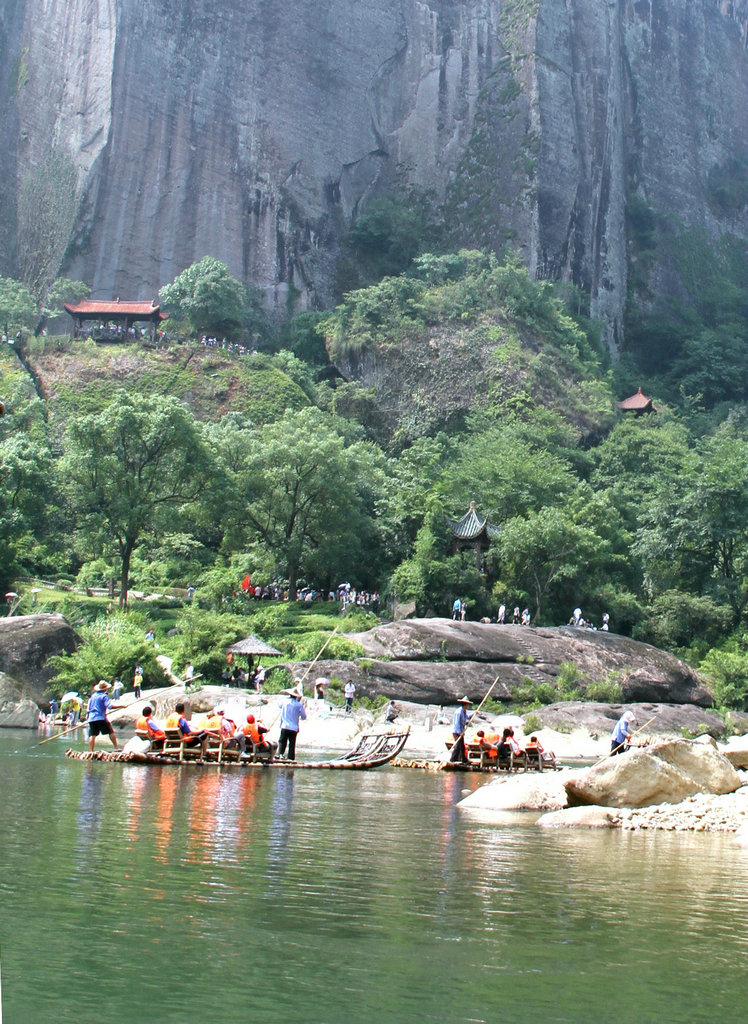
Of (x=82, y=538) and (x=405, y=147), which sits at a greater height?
(x=405, y=147)

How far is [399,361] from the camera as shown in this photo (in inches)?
2511

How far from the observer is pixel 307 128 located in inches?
3012

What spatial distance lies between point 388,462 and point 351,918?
47.7 meters

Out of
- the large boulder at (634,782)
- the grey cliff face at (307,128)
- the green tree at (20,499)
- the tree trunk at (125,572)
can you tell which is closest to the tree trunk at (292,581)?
the tree trunk at (125,572)

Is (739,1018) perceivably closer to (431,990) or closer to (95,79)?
(431,990)

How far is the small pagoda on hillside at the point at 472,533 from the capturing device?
4312cm

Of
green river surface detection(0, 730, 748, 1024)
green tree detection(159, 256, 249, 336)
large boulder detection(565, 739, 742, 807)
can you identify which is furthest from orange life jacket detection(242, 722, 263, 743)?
green tree detection(159, 256, 249, 336)

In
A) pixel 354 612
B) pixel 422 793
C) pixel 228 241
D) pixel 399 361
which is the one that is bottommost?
pixel 422 793

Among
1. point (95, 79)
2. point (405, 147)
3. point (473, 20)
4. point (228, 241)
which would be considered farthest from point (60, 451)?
point (473, 20)

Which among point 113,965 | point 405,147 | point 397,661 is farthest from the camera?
point 405,147

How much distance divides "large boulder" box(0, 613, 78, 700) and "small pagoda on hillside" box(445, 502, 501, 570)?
16496 millimetres

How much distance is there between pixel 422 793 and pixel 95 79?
6633cm

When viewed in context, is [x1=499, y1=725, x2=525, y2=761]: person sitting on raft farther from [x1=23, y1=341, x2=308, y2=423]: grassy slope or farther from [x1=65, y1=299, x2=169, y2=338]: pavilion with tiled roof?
[x1=65, y1=299, x2=169, y2=338]: pavilion with tiled roof

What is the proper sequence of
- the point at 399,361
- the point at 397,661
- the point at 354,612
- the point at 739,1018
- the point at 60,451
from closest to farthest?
the point at 739,1018 < the point at 397,661 < the point at 354,612 < the point at 60,451 < the point at 399,361
